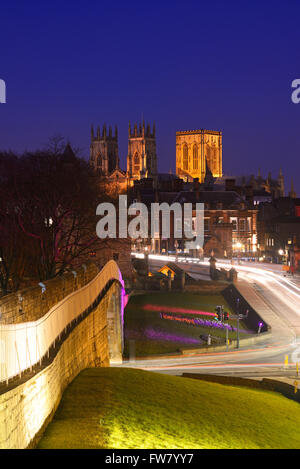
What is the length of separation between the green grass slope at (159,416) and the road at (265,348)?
11.6 m

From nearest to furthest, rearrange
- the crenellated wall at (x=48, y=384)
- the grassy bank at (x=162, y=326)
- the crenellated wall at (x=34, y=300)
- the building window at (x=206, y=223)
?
the crenellated wall at (x=48, y=384), the crenellated wall at (x=34, y=300), the grassy bank at (x=162, y=326), the building window at (x=206, y=223)

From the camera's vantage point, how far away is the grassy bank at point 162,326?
53.3m

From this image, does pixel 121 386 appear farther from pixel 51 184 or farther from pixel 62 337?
pixel 51 184

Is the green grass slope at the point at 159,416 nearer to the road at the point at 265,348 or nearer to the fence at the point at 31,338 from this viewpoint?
the fence at the point at 31,338

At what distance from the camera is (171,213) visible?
124250 mm

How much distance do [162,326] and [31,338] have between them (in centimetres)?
4434

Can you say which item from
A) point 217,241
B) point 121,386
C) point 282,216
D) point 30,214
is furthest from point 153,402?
point 282,216

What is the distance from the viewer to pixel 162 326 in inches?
2372

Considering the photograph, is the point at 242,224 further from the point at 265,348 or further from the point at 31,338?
the point at 31,338

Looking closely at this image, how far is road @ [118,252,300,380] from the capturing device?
42.8m

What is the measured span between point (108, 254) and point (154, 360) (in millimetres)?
39478

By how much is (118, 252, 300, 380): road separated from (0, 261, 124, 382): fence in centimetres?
1942

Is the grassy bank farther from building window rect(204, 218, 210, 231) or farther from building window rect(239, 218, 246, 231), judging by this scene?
building window rect(239, 218, 246, 231)

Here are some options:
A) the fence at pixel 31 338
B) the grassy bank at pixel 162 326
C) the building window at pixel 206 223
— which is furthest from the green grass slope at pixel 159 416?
the building window at pixel 206 223
